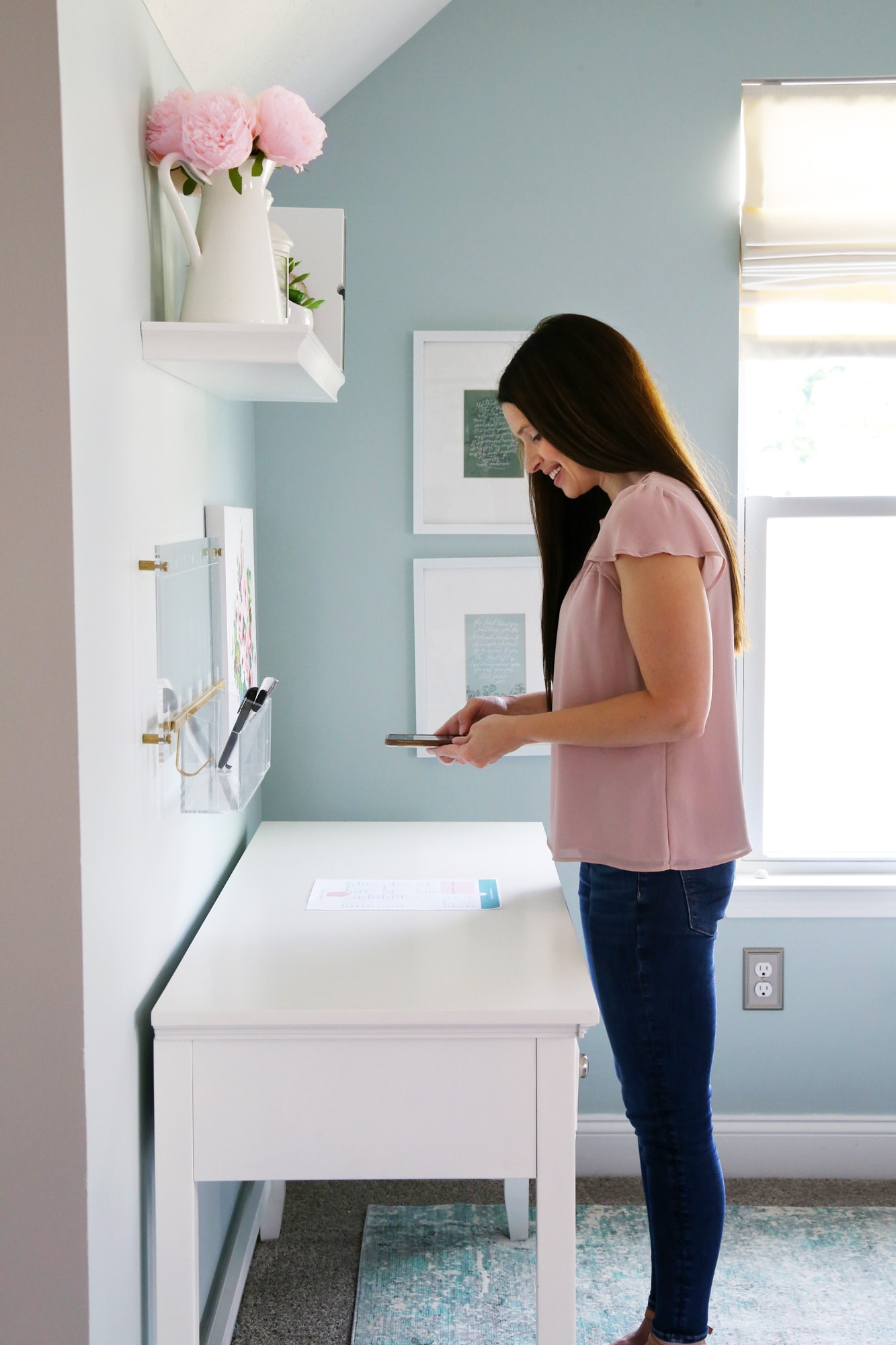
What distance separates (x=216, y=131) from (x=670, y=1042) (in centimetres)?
123

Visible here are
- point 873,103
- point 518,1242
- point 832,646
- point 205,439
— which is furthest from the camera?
point 832,646

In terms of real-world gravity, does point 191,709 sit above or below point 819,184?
below

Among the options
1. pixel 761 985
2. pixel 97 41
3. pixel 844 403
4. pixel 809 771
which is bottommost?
pixel 761 985

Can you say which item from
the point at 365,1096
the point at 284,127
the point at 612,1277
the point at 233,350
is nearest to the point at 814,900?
the point at 612,1277

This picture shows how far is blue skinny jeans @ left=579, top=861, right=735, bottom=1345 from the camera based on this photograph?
4.72 ft

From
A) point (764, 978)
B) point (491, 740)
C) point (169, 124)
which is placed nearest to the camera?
point (169, 124)

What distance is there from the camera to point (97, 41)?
1.13 meters

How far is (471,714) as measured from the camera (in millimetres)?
1736

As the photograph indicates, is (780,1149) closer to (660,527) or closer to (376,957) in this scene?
(376,957)

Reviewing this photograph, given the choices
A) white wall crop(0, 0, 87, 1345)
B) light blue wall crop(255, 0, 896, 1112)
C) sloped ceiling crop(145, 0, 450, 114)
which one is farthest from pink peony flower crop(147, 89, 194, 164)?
light blue wall crop(255, 0, 896, 1112)

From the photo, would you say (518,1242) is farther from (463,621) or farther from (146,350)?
(146,350)

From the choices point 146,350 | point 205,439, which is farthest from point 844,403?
point 146,350

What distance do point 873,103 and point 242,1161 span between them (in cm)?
219

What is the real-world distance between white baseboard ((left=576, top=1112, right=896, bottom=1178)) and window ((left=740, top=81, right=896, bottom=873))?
541 mm
